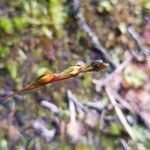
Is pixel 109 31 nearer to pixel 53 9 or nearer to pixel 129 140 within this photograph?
pixel 53 9

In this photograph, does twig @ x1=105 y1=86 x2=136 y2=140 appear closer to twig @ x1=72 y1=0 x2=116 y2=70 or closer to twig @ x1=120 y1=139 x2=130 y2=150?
twig @ x1=120 y1=139 x2=130 y2=150

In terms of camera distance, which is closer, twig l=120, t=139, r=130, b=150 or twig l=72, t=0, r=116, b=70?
twig l=120, t=139, r=130, b=150

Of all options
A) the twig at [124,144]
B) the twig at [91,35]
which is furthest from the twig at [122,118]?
the twig at [91,35]

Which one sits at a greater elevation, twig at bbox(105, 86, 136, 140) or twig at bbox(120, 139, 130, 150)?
twig at bbox(105, 86, 136, 140)

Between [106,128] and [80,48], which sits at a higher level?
[80,48]

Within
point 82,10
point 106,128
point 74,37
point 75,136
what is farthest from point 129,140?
point 82,10

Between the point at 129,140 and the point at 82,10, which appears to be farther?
the point at 82,10

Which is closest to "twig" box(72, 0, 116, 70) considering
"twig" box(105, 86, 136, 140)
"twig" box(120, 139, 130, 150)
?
"twig" box(105, 86, 136, 140)

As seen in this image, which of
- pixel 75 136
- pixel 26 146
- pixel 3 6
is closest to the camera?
pixel 26 146

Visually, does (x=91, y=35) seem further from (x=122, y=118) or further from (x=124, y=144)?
(x=124, y=144)
